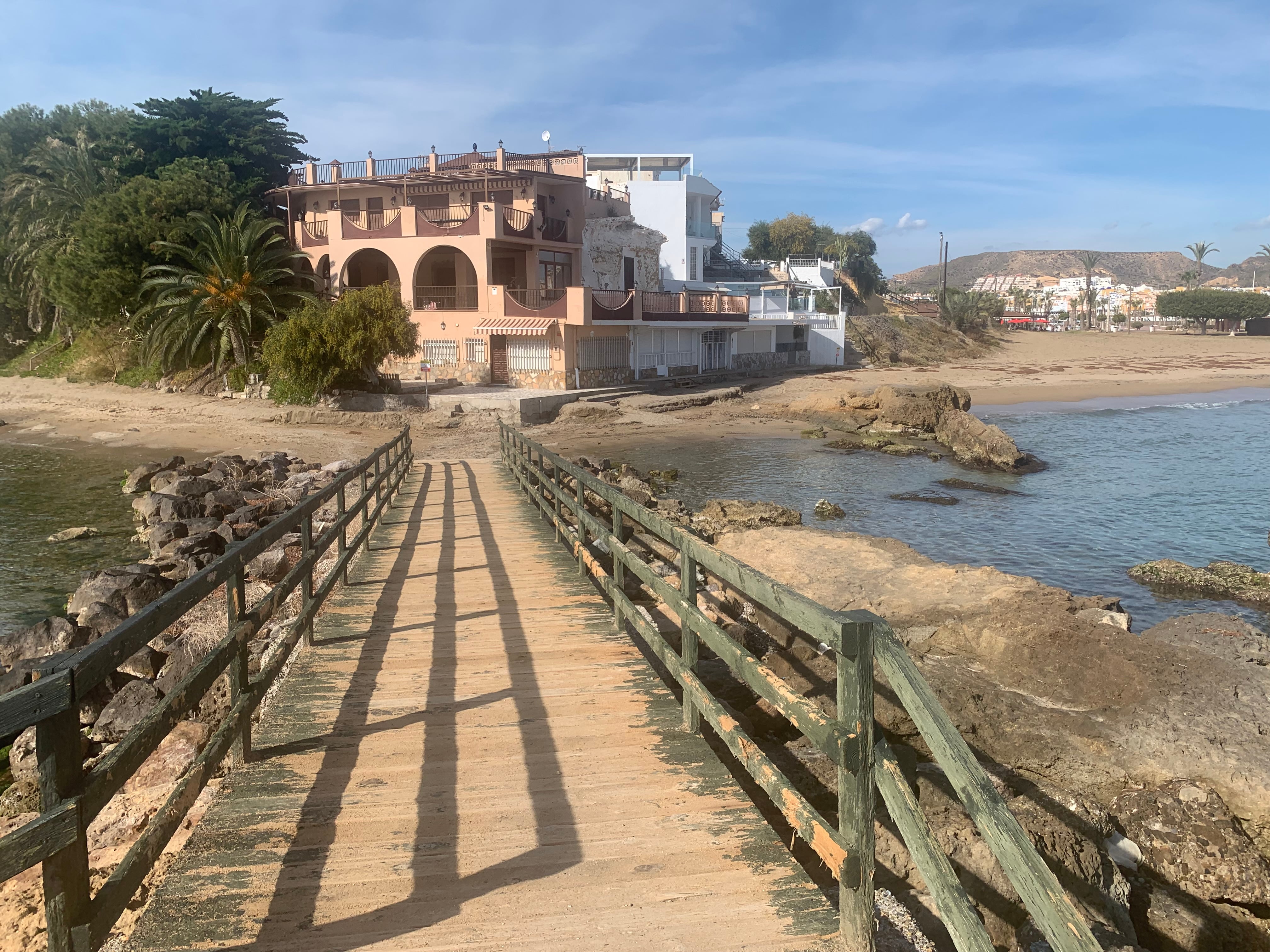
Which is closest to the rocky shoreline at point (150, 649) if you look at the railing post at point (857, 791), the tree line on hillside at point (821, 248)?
the railing post at point (857, 791)

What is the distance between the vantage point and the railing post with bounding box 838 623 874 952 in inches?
118

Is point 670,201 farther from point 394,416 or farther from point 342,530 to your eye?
point 342,530

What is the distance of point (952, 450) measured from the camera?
110 ft

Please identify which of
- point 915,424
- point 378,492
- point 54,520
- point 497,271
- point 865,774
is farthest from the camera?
point 497,271

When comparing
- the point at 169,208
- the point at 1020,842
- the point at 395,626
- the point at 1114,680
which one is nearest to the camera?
the point at 1020,842

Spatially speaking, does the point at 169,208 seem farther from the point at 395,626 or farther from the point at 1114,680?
the point at 1114,680

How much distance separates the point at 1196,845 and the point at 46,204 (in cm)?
5685

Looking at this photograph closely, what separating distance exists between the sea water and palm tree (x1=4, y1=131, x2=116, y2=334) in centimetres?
3226

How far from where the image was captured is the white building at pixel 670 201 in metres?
59.7

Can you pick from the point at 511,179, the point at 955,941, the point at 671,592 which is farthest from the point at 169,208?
the point at 955,941

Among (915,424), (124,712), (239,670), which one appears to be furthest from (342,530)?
(915,424)

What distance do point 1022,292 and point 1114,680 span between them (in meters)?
143

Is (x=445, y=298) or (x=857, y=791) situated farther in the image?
(x=445, y=298)

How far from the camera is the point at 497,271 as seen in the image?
45.2 metres
